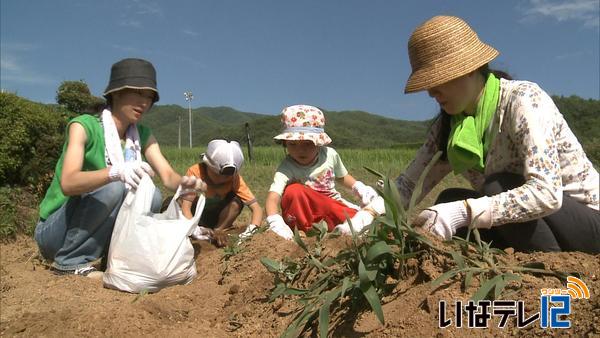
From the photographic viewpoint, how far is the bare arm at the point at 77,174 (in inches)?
105

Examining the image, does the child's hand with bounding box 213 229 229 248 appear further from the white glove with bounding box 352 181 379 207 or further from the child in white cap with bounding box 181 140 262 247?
→ the white glove with bounding box 352 181 379 207

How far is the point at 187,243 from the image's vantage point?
2.67 meters

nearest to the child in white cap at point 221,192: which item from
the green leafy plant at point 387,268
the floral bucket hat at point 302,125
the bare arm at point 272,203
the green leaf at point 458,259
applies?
the bare arm at point 272,203

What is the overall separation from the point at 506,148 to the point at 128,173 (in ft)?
5.86

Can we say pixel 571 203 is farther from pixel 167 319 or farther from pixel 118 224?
pixel 118 224

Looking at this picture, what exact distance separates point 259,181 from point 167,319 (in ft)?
21.3

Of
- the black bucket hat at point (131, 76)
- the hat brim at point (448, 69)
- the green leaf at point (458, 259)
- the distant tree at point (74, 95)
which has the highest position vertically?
the distant tree at point (74, 95)

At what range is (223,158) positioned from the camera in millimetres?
3525

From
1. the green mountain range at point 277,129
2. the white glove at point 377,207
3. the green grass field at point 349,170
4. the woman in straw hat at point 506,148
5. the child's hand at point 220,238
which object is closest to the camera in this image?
the woman in straw hat at point 506,148

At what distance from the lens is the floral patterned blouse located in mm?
1969

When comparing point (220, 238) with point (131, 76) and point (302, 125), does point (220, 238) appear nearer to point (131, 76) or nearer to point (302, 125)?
point (302, 125)

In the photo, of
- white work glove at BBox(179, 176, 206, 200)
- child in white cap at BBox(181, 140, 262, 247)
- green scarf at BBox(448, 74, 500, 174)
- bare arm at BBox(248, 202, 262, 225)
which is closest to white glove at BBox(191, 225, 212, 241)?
child in white cap at BBox(181, 140, 262, 247)

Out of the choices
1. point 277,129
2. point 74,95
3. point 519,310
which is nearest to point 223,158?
point 519,310

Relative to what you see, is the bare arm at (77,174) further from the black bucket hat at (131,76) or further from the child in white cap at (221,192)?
the child in white cap at (221,192)
